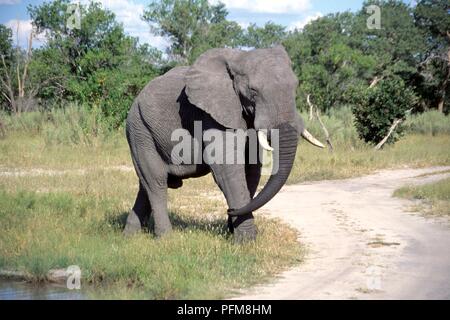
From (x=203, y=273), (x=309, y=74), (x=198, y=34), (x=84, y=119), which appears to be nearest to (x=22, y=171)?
(x=84, y=119)

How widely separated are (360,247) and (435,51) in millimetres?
32840

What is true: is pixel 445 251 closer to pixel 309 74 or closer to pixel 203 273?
pixel 203 273

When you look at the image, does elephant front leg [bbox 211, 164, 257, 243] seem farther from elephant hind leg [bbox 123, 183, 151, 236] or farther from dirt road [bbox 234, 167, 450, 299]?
elephant hind leg [bbox 123, 183, 151, 236]

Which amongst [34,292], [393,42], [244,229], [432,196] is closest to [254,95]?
[244,229]

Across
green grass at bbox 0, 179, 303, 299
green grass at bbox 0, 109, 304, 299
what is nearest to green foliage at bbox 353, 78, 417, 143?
green grass at bbox 0, 109, 304, 299

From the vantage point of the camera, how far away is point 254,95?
759 centimetres

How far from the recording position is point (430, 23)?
39.7 m

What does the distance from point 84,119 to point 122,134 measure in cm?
127

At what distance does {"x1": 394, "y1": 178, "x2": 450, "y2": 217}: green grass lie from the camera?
10.7 m

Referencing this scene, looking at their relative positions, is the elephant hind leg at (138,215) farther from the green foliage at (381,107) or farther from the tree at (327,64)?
the tree at (327,64)

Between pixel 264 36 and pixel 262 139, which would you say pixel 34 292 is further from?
pixel 264 36

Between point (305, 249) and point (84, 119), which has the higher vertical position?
point (84, 119)

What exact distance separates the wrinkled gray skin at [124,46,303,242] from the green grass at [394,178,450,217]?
3.56 meters

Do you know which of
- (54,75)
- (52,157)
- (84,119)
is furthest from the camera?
(54,75)
